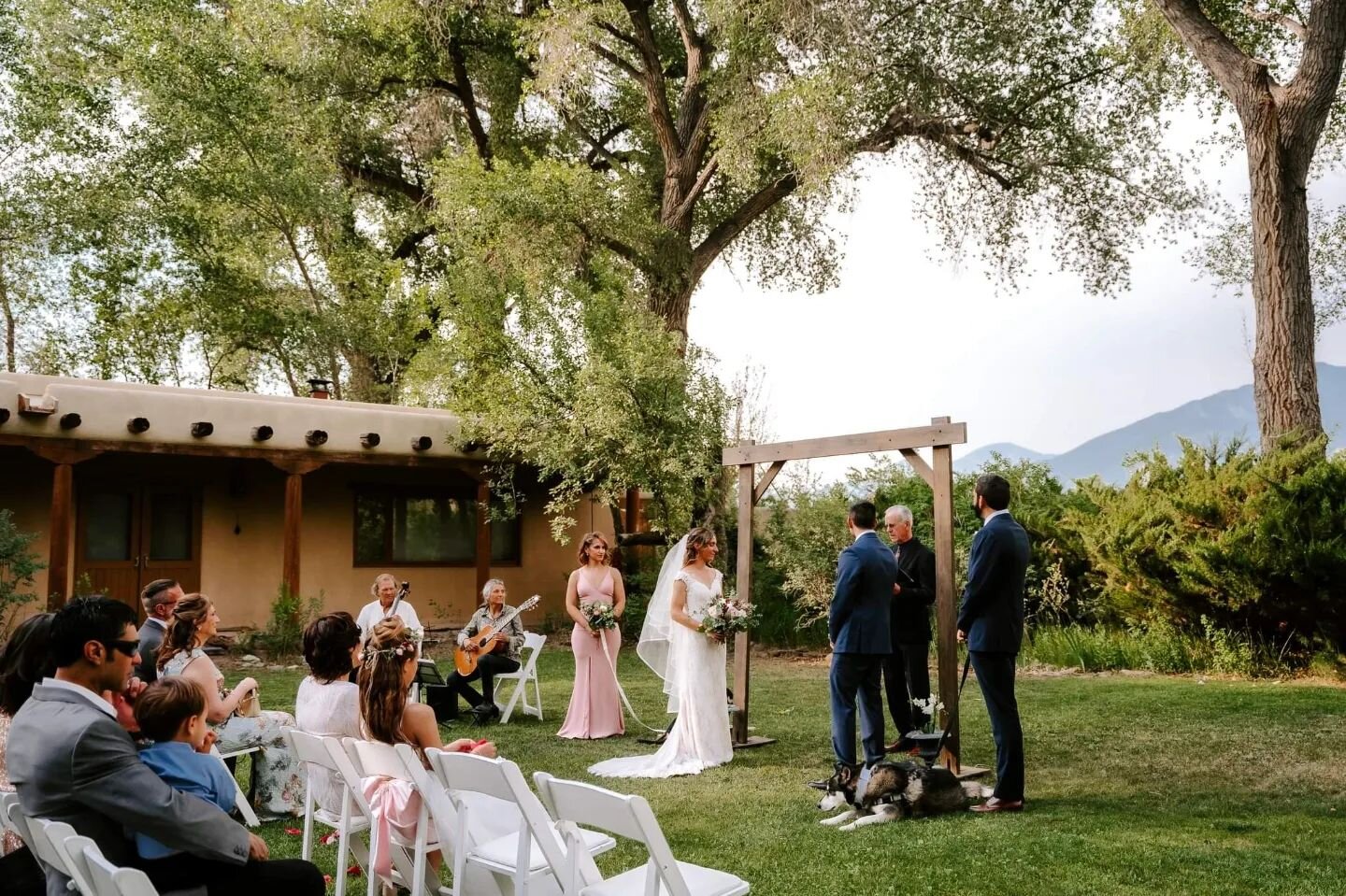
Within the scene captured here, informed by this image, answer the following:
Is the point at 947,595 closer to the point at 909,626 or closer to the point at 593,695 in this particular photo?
the point at 909,626

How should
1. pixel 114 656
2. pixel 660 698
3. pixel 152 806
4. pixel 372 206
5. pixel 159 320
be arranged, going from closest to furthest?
1. pixel 152 806
2. pixel 114 656
3. pixel 660 698
4. pixel 159 320
5. pixel 372 206

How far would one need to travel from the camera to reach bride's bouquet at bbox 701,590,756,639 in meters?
8.19

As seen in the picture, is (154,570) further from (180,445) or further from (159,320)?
(159,320)

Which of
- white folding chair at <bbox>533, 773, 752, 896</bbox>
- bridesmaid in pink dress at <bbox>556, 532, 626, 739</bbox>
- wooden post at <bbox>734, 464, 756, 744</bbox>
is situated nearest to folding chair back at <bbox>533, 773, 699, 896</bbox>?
white folding chair at <bbox>533, 773, 752, 896</bbox>

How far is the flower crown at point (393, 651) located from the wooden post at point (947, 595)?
3.88 meters

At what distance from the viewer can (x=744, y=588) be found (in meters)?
8.93

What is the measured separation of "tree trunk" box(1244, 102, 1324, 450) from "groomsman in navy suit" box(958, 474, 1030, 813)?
925 cm

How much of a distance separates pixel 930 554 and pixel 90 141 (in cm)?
2062

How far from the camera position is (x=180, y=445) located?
15180 millimetres

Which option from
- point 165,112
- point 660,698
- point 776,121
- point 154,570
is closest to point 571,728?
point 660,698

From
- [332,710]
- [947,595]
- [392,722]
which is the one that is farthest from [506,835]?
[947,595]

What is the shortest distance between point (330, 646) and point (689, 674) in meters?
3.29

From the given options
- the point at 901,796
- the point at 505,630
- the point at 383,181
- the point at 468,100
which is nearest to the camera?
the point at 901,796

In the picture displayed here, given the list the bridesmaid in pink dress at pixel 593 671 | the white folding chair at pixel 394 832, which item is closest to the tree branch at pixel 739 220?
the bridesmaid in pink dress at pixel 593 671
